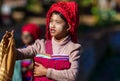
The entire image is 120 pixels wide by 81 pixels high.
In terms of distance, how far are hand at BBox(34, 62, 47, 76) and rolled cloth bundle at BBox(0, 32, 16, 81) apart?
26 cm

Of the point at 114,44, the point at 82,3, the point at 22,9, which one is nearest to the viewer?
the point at 114,44

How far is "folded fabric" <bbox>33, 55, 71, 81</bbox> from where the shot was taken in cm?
376

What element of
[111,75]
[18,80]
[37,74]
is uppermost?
[37,74]

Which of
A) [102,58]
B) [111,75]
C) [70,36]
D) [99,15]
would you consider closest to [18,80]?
[70,36]

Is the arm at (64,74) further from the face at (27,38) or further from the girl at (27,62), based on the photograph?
the face at (27,38)

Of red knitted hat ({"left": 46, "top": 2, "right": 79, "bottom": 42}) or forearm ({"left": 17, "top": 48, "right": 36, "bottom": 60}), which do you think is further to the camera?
red knitted hat ({"left": 46, "top": 2, "right": 79, "bottom": 42})

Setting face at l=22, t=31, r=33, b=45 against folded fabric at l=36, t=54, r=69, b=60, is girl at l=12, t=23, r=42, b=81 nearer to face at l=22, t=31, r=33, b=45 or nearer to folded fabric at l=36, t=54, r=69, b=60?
face at l=22, t=31, r=33, b=45

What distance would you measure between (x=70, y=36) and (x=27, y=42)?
2276 mm

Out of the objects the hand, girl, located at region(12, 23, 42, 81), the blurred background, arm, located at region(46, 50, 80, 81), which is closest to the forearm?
the hand

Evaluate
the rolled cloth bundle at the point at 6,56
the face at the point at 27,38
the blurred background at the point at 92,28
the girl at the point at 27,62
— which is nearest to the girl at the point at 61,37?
the rolled cloth bundle at the point at 6,56

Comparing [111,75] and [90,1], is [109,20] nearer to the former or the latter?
[90,1]

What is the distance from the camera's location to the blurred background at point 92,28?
13.1 metres

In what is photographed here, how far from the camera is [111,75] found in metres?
14.4

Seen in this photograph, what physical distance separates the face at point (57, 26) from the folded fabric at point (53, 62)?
17cm
